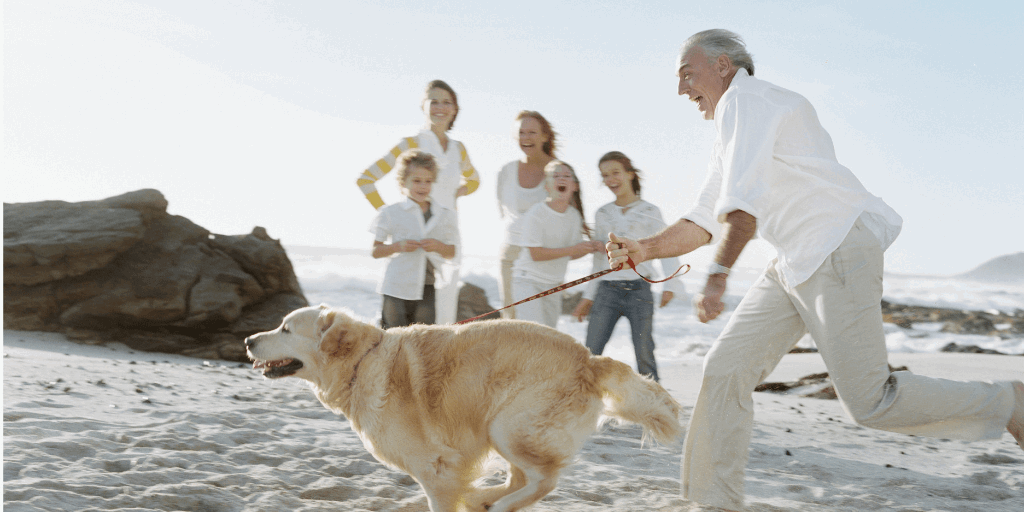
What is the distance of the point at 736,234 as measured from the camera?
10.2 feet

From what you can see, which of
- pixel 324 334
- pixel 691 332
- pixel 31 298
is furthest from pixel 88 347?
pixel 691 332

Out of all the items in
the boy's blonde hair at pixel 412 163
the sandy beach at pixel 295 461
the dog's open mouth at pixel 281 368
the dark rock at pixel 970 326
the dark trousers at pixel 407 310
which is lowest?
the dark rock at pixel 970 326

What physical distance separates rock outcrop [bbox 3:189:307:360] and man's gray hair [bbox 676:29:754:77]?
8.94 metres

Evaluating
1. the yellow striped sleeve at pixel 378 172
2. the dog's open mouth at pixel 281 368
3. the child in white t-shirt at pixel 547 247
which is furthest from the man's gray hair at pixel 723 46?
the yellow striped sleeve at pixel 378 172

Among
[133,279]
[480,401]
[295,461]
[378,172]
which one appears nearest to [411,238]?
[378,172]

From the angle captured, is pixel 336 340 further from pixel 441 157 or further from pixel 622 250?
pixel 441 157

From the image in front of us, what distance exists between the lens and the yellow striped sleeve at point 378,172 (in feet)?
20.2

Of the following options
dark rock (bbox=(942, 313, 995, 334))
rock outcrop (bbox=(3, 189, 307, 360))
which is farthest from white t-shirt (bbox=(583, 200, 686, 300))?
dark rock (bbox=(942, 313, 995, 334))

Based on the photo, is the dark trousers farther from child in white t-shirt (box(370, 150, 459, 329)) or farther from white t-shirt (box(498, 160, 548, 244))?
white t-shirt (box(498, 160, 548, 244))

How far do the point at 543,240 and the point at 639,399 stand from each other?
2.69m

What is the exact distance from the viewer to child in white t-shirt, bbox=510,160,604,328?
5.84m

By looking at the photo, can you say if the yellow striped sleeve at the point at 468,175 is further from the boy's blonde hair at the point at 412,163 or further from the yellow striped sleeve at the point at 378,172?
the boy's blonde hair at the point at 412,163

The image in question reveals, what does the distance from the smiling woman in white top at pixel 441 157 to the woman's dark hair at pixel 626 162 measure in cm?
127

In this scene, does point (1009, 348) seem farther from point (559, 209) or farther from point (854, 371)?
point (854, 371)
